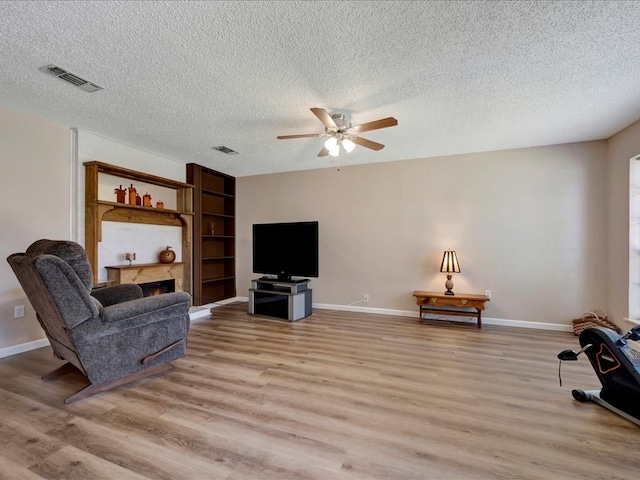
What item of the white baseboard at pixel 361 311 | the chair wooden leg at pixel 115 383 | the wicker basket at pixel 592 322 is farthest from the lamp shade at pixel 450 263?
the chair wooden leg at pixel 115 383

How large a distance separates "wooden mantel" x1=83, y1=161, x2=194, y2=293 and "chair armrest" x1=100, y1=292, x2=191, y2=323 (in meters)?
1.78

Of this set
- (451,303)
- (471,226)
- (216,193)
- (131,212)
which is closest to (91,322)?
(131,212)

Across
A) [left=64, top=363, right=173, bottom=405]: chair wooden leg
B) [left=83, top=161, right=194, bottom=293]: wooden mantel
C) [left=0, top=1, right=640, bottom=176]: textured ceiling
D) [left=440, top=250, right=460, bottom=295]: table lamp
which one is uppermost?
[left=0, top=1, right=640, bottom=176]: textured ceiling

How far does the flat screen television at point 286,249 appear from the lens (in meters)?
4.50

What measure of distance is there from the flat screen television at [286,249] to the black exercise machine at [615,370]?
3.14 m

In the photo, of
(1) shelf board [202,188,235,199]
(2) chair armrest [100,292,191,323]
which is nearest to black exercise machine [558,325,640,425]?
(2) chair armrest [100,292,191,323]

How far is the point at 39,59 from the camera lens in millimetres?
2125

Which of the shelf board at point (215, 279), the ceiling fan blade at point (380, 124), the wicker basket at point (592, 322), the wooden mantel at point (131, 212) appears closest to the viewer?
the ceiling fan blade at point (380, 124)

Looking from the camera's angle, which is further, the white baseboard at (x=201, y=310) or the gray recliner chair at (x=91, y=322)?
the white baseboard at (x=201, y=310)

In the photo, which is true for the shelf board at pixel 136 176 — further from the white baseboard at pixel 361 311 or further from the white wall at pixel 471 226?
the white baseboard at pixel 361 311

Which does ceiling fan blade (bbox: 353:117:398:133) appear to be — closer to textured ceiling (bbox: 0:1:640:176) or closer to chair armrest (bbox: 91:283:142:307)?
textured ceiling (bbox: 0:1:640:176)

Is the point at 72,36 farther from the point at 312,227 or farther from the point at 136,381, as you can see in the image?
the point at 312,227

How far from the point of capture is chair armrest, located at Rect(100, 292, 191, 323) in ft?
6.88

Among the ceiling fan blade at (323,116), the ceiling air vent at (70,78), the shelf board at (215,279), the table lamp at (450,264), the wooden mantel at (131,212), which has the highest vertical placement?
the ceiling air vent at (70,78)
